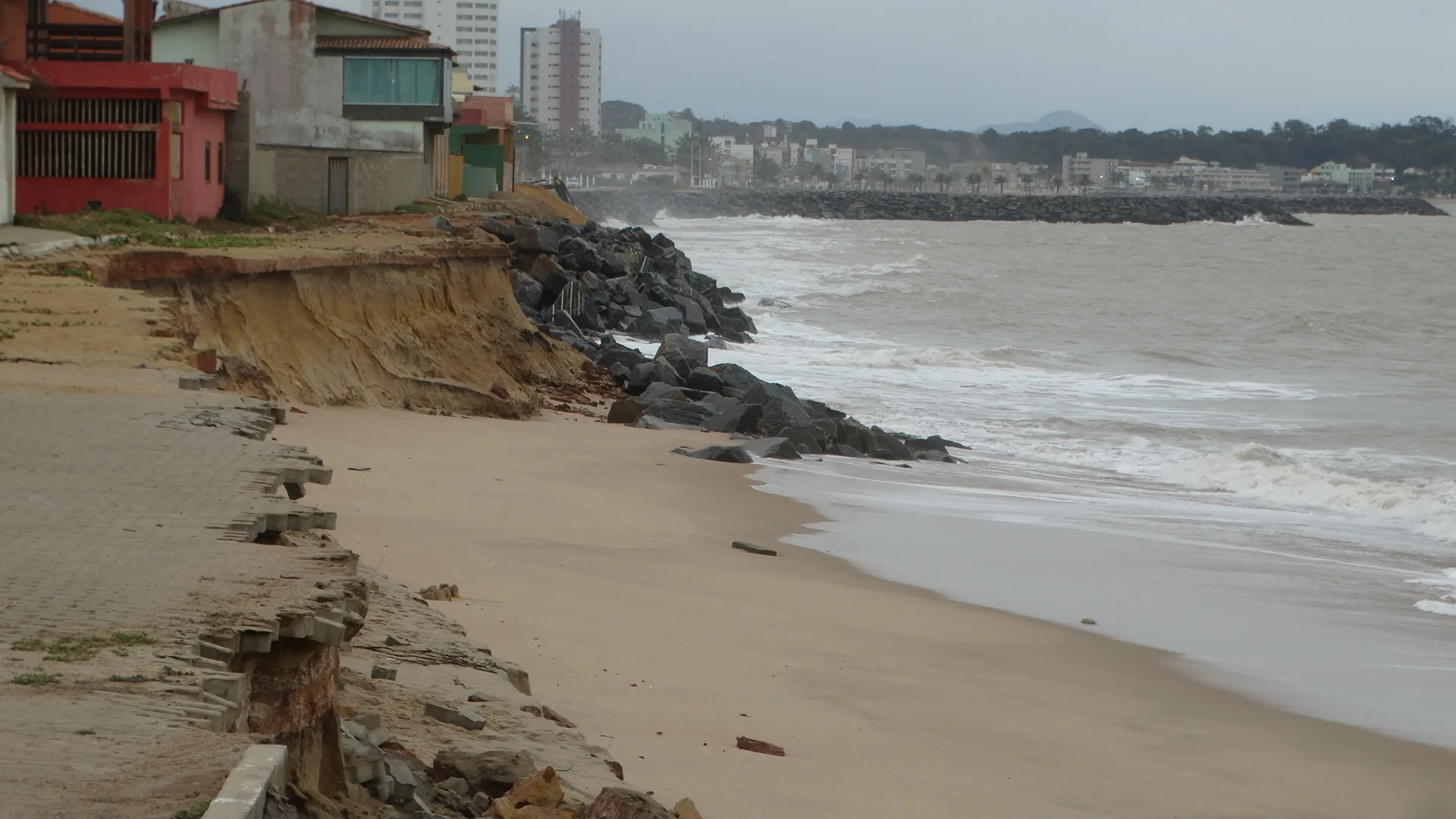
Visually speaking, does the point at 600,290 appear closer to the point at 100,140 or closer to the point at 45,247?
the point at 100,140

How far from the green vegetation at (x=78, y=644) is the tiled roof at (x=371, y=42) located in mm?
31361

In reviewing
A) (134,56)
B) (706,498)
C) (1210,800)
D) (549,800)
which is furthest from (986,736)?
(134,56)

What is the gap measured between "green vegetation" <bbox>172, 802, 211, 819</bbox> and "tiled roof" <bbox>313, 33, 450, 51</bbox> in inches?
1289

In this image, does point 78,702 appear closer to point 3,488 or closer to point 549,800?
point 549,800

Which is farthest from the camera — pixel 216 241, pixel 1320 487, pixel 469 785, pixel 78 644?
pixel 216 241

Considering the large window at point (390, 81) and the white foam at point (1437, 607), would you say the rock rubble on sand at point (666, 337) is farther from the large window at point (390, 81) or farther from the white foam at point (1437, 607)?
the white foam at point (1437, 607)

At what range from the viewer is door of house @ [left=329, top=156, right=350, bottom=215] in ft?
112

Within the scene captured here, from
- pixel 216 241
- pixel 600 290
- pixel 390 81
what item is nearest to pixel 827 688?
pixel 216 241

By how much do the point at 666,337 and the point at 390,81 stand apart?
13.8 meters

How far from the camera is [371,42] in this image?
34594 mm

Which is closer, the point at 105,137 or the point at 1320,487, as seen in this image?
the point at 1320,487

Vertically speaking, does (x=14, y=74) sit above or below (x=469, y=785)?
above

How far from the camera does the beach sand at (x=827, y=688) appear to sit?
6551mm

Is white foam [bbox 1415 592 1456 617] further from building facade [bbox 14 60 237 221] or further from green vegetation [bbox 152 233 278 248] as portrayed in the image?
building facade [bbox 14 60 237 221]
